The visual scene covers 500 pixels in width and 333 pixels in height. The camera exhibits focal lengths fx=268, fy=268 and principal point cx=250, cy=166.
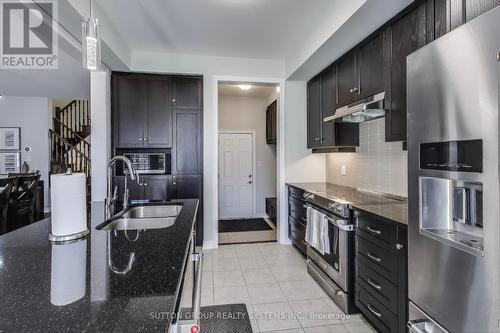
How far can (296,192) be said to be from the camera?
3.69 metres

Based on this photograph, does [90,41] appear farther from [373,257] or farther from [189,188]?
[189,188]

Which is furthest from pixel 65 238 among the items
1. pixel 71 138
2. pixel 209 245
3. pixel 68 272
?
pixel 71 138

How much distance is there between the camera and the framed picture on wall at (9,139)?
6.21 meters

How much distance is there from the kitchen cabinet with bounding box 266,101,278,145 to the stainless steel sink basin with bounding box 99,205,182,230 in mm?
3204

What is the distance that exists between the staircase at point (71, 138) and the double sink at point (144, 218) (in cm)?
481

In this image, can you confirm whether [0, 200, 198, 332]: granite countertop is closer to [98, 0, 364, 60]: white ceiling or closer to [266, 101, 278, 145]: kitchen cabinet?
[98, 0, 364, 60]: white ceiling

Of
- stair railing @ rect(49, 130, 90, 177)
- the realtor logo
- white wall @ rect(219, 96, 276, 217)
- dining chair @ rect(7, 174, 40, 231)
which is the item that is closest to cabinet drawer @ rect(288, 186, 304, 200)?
white wall @ rect(219, 96, 276, 217)

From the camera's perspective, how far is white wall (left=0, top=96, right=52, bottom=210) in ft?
20.5

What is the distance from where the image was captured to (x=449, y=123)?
1.18m

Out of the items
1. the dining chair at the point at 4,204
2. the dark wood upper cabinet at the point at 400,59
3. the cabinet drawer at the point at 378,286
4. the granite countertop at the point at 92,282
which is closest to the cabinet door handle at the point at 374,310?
the cabinet drawer at the point at 378,286

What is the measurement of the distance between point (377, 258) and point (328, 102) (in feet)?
6.85

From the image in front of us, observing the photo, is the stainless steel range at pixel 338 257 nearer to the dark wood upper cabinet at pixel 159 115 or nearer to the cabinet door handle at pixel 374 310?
the cabinet door handle at pixel 374 310

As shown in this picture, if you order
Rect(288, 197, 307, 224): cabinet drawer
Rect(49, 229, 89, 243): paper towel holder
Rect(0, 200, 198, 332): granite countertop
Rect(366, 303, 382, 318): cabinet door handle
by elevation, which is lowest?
Rect(366, 303, 382, 318): cabinet door handle

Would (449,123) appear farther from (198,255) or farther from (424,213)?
(198,255)
